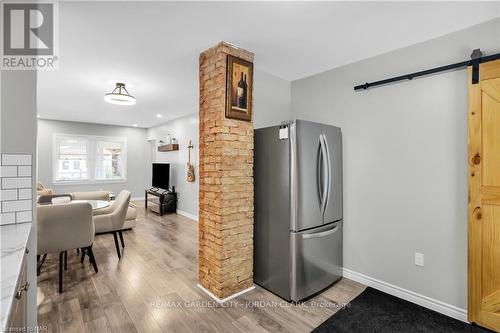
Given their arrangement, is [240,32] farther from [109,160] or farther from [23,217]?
[109,160]

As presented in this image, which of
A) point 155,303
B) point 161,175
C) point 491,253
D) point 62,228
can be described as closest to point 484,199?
point 491,253

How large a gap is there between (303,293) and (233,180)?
51.1 inches

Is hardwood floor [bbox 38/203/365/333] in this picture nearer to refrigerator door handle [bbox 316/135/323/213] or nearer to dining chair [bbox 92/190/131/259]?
dining chair [bbox 92/190/131/259]

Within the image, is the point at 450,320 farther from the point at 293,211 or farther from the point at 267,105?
the point at 267,105

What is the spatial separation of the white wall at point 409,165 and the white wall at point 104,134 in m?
7.07

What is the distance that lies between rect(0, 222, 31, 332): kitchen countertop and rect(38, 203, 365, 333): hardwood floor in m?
1.03

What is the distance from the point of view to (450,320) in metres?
2.10

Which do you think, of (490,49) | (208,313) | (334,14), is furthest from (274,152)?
(490,49)

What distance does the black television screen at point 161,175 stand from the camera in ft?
21.6

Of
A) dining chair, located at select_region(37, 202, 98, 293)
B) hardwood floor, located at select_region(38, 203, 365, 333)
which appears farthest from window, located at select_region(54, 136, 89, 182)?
dining chair, located at select_region(37, 202, 98, 293)

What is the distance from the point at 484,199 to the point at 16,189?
11.4 ft

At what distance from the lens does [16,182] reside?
157cm

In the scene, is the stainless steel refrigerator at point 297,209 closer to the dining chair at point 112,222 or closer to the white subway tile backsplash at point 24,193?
the white subway tile backsplash at point 24,193

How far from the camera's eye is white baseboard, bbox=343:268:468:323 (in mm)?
2123
